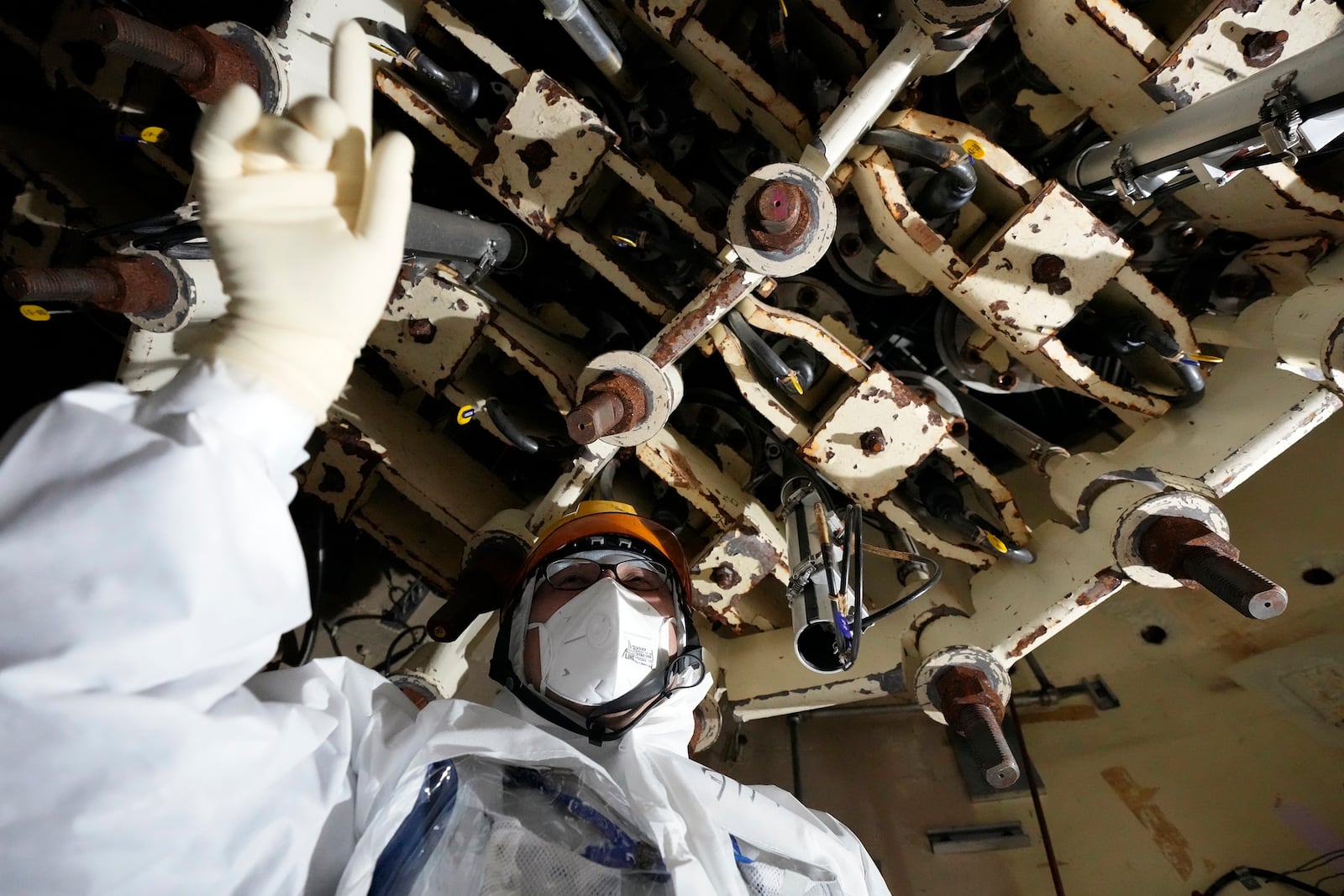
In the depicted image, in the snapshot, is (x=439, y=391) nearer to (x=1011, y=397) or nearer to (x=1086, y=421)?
(x=1011, y=397)

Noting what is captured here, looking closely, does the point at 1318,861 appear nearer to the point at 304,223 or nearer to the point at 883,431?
the point at 883,431

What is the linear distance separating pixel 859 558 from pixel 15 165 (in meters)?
2.01

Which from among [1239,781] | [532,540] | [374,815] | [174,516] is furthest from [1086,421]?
[174,516]

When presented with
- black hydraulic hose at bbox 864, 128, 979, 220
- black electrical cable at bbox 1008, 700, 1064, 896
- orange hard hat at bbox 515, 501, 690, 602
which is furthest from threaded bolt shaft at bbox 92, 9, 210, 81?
black electrical cable at bbox 1008, 700, 1064, 896

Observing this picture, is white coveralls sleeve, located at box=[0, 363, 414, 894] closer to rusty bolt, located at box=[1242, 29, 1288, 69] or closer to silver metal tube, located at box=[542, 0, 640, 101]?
silver metal tube, located at box=[542, 0, 640, 101]

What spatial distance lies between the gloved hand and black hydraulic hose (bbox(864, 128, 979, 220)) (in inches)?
35.3

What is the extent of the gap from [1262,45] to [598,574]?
1.37 metres

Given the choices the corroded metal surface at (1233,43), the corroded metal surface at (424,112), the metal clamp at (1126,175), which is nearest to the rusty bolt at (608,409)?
the corroded metal surface at (424,112)

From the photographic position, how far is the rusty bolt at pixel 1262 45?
1.06 metres

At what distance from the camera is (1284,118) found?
2.74 ft

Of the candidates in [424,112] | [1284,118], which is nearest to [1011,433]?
[1284,118]

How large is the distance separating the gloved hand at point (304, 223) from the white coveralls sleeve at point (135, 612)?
5 cm

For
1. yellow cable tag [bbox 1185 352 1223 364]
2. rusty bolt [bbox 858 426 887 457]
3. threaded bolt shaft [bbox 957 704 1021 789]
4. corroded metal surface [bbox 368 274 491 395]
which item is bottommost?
corroded metal surface [bbox 368 274 491 395]

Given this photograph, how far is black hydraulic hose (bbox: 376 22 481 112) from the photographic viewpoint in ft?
3.87
